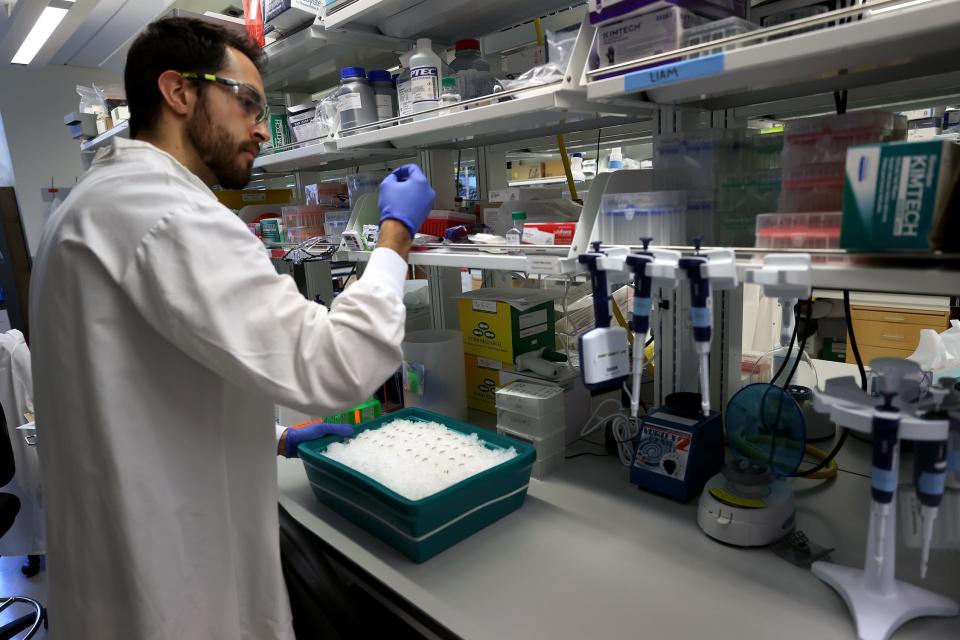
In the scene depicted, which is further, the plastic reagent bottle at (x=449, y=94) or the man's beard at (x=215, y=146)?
the plastic reagent bottle at (x=449, y=94)

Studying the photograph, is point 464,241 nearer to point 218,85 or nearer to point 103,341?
point 218,85

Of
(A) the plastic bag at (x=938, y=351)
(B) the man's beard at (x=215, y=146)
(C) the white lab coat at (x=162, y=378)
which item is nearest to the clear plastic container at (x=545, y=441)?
(C) the white lab coat at (x=162, y=378)

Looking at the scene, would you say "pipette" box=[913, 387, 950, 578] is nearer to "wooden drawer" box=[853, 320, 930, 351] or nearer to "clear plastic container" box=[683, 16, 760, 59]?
"clear plastic container" box=[683, 16, 760, 59]

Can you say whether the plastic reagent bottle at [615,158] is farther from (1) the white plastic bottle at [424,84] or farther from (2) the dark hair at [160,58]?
(2) the dark hair at [160,58]

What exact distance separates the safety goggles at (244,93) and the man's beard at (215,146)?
0.05 metres

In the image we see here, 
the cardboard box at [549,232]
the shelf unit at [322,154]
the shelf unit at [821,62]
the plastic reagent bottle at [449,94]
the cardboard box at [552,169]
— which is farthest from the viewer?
the cardboard box at [552,169]

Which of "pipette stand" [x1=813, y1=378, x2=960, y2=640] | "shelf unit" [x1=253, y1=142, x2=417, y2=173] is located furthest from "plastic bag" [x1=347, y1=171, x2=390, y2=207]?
"pipette stand" [x1=813, y1=378, x2=960, y2=640]

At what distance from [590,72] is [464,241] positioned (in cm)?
63

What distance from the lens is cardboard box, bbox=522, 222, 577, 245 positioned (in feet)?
3.95

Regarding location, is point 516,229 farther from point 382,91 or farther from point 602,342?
point 382,91

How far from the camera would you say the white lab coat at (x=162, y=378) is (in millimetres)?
896

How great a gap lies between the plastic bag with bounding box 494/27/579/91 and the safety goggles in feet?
1.74

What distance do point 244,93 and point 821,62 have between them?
41.9 inches

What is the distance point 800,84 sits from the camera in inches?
44.5
